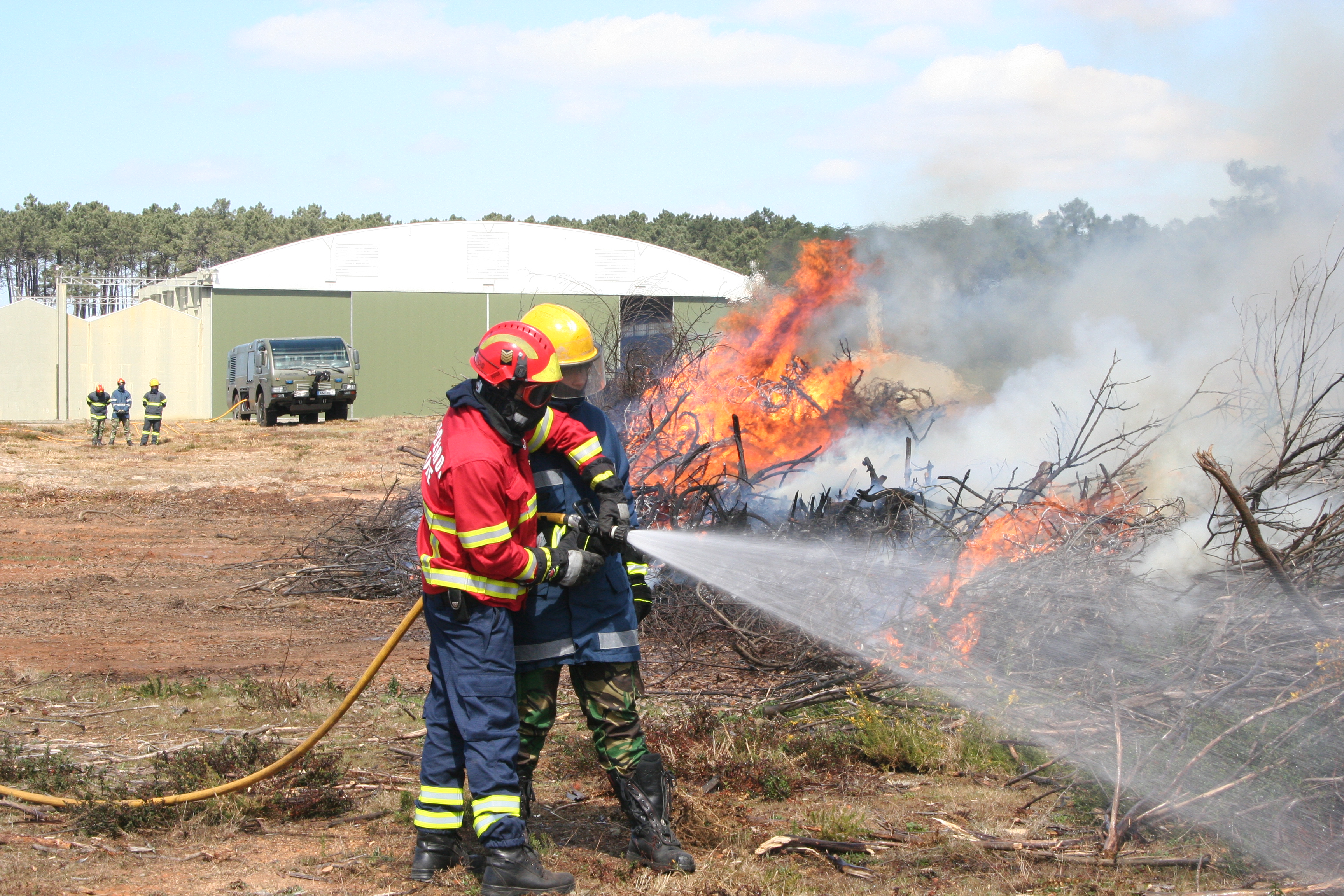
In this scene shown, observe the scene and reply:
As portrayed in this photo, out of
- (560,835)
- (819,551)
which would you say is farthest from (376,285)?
(560,835)

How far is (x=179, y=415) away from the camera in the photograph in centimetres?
3453

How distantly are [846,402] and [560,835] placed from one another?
6.08 metres

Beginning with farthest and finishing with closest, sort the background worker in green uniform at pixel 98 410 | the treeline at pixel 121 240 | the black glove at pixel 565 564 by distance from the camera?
the treeline at pixel 121 240
the background worker in green uniform at pixel 98 410
the black glove at pixel 565 564

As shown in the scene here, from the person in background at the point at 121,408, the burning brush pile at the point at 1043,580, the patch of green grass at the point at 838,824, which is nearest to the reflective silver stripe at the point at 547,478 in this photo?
the patch of green grass at the point at 838,824

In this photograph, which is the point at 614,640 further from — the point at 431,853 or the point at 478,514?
the point at 431,853

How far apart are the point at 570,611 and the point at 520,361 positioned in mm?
868

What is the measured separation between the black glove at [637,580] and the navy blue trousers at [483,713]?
54 cm

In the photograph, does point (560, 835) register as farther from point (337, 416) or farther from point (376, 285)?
point (376, 285)

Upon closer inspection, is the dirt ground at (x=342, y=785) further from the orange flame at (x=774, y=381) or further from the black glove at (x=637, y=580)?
the orange flame at (x=774, y=381)

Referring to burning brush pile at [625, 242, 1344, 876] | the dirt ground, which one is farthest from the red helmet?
burning brush pile at [625, 242, 1344, 876]

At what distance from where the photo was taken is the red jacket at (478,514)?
10.6ft

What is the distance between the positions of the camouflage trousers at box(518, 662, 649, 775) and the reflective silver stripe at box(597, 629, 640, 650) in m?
0.06

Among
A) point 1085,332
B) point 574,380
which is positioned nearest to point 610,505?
point 574,380

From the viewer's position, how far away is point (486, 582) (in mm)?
3293
